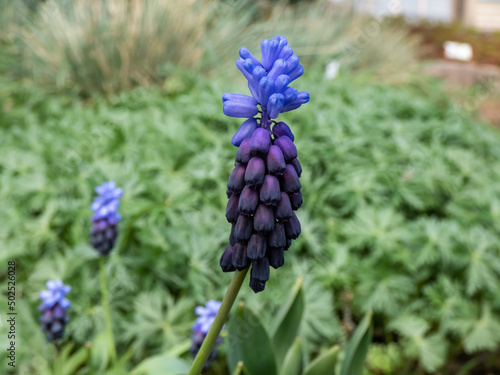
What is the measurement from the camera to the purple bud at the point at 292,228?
1.06 meters

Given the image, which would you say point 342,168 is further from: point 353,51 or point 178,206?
point 353,51

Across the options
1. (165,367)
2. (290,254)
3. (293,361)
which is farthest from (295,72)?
(290,254)

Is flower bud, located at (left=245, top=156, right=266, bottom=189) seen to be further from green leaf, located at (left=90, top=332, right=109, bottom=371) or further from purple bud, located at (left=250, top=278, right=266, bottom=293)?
green leaf, located at (left=90, top=332, right=109, bottom=371)

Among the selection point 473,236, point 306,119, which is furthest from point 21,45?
point 473,236

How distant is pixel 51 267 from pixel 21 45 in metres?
4.65

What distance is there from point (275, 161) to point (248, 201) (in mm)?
105

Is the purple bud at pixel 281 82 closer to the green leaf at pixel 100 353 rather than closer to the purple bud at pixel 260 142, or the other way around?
the purple bud at pixel 260 142

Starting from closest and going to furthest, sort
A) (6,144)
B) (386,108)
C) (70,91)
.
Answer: (6,144) < (386,108) < (70,91)

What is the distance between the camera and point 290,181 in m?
1.02

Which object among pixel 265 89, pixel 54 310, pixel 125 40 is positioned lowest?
pixel 54 310

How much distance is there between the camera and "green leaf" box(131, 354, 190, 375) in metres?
1.62

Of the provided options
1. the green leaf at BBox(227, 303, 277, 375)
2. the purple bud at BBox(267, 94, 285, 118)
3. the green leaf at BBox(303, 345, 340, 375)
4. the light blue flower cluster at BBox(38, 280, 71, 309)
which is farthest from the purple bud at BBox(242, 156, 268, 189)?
the light blue flower cluster at BBox(38, 280, 71, 309)

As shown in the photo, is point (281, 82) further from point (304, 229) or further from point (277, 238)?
point (304, 229)

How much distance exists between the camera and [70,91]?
5441mm
